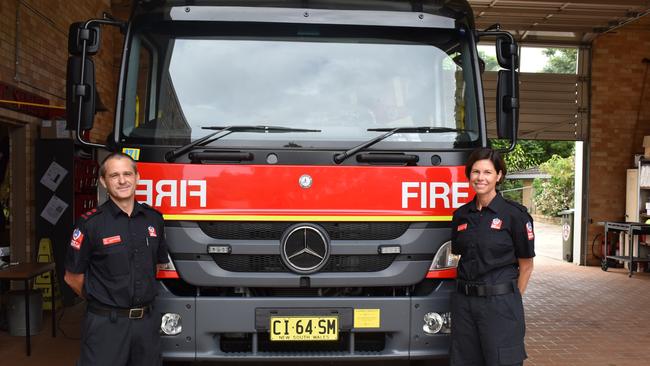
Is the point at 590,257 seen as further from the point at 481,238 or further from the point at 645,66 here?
the point at 481,238

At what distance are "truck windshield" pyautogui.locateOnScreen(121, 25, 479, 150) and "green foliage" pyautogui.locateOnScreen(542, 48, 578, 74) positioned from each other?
423 inches

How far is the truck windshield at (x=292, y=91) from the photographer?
382cm

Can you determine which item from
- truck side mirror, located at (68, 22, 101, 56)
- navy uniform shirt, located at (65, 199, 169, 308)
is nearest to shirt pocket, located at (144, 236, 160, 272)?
navy uniform shirt, located at (65, 199, 169, 308)

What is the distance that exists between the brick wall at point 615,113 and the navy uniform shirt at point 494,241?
1080 cm

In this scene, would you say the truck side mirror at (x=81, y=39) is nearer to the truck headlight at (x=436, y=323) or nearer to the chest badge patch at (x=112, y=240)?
the chest badge patch at (x=112, y=240)

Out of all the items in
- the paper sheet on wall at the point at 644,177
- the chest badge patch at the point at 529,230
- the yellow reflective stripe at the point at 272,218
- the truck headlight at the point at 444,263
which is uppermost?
the paper sheet on wall at the point at 644,177

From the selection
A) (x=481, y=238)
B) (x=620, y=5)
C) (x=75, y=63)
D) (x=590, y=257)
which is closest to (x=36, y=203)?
(x=75, y=63)

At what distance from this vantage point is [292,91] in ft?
12.8

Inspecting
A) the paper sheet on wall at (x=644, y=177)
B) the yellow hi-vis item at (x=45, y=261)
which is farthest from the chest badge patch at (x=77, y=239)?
the paper sheet on wall at (x=644, y=177)

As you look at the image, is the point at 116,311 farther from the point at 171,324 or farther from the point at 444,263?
the point at 444,263

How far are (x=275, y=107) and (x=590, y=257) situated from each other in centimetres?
1181

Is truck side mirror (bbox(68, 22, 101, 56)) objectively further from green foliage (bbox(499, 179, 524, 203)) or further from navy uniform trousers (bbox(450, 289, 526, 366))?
green foliage (bbox(499, 179, 524, 203))

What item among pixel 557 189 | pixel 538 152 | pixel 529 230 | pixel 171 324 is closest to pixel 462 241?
pixel 529 230

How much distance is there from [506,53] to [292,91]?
1.46 metres
